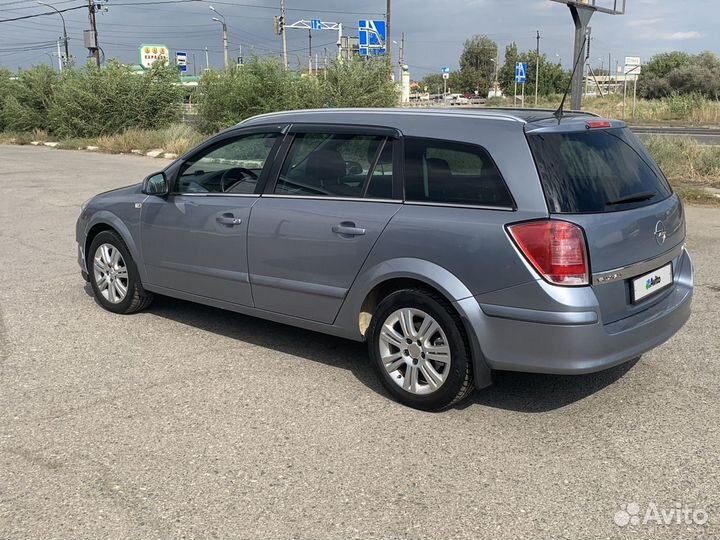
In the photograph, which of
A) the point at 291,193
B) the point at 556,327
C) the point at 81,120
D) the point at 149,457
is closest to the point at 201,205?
the point at 291,193

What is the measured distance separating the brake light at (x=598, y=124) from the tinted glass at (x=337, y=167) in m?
1.20

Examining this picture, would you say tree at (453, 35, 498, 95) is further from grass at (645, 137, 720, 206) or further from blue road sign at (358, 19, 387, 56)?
grass at (645, 137, 720, 206)

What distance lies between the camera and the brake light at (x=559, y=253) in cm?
366

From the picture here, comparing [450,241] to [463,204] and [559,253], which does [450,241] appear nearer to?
[463,204]

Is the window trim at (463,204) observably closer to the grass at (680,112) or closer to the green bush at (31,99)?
the grass at (680,112)

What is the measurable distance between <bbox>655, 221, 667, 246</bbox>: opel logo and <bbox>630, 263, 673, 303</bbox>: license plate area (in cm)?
17

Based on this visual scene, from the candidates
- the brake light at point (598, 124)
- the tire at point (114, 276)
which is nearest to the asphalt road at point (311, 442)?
the tire at point (114, 276)

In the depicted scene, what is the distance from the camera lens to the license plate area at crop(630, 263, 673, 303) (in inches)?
157

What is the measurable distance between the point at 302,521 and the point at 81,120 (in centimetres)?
3206

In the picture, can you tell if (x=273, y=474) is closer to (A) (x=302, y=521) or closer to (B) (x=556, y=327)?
(A) (x=302, y=521)

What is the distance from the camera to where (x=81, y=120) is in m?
31.6

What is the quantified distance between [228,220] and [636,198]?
2.77 meters

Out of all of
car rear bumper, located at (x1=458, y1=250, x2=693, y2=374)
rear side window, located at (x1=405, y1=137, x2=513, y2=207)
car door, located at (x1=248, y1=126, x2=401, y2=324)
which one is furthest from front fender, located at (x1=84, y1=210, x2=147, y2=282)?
car rear bumper, located at (x1=458, y1=250, x2=693, y2=374)

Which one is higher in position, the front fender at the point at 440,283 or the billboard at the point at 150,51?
the billboard at the point at 150,51
